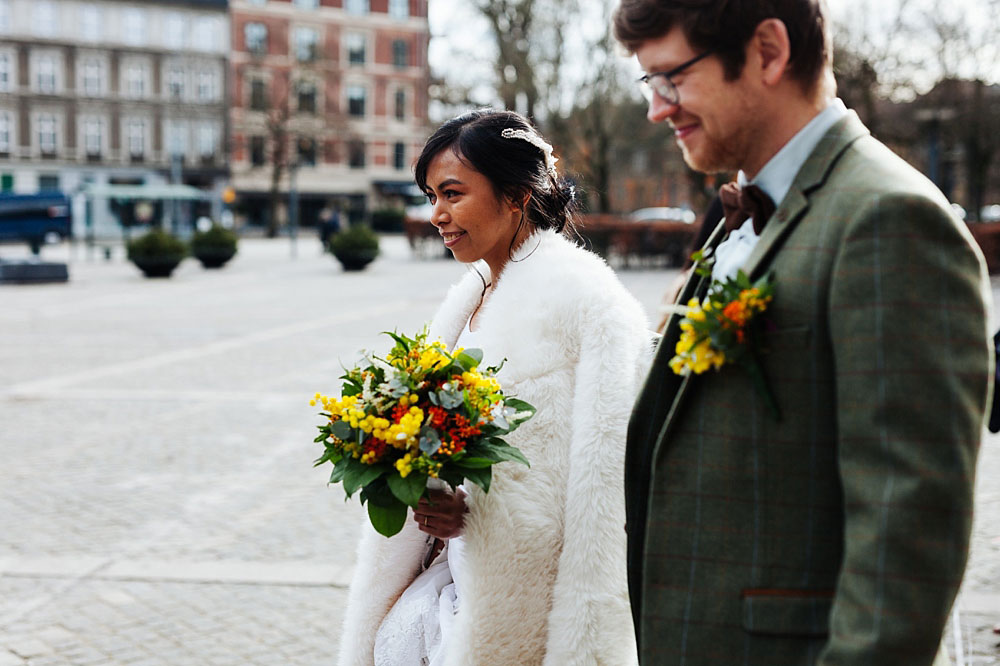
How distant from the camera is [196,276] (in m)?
26.8

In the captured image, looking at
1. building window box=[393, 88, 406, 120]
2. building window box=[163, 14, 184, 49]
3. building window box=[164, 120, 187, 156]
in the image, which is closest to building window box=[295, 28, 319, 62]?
building window box=[393, 88, 406, 120]

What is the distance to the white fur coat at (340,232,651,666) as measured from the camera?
2.29 m

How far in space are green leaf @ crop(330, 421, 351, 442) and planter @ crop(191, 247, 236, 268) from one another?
27990 mm

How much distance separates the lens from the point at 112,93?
61.4 m

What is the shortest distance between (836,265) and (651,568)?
0.55 metres

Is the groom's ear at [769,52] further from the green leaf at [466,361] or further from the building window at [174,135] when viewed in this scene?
the building window at [174,135]

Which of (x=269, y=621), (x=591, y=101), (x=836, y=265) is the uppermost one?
(x=591, y=101)

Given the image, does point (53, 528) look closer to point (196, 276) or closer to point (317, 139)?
point (196, 276)

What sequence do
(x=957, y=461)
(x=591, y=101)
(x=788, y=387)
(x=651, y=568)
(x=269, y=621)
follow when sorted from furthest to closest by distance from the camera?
(x=591, y=101) → (x=269, y=621) → (x=651, y=568) → (x=788, y=387) → (x=957, y=461)

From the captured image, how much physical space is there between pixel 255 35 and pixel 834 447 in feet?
221

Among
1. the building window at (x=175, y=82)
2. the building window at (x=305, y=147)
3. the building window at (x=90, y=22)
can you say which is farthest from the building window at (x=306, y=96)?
the building window at (x=90, y=22)

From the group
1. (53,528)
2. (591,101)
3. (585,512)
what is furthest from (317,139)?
(585,512)

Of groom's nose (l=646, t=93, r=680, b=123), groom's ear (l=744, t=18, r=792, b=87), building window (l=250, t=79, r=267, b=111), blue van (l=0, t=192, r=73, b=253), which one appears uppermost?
building window (l=250, t=79, r=267, b=111)

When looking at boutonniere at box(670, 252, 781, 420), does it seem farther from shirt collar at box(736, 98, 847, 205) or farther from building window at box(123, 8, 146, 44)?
building window at box(123, 8, 146, 44)
